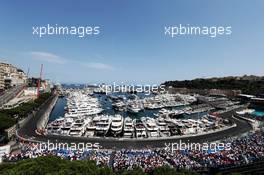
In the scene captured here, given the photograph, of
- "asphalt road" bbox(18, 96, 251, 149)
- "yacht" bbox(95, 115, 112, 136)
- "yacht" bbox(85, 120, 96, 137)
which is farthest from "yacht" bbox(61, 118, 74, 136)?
"yacht" bbox(95, 115, 112, 136)

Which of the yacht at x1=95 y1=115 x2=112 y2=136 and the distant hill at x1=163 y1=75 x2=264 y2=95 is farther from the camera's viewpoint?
the distant hill at x1=163 y1=75 x2=264 y2=95

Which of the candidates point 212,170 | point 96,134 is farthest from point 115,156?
point 96,134

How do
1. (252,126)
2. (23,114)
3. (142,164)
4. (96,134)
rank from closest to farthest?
(142,164), (96,134), (252,126), (23,114)

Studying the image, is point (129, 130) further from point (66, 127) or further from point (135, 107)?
point (135, 107)

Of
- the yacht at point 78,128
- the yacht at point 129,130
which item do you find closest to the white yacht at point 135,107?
the yacht at point 78,128

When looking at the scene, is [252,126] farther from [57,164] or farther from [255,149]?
[57,164]

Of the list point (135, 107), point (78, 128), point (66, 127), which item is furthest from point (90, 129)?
point (135, 107)

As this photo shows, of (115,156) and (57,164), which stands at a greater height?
(57,164)

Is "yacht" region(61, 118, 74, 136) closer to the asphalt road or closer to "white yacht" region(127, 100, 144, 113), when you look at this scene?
the asphalt road

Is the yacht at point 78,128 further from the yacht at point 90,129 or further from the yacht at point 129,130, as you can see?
the yacht at point 129,130

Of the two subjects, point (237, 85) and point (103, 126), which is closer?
point (103, 126)

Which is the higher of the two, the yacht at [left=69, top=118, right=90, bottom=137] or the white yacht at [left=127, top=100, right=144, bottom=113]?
the white yacht at [left=127, top=100, right=144, bottom=113]
